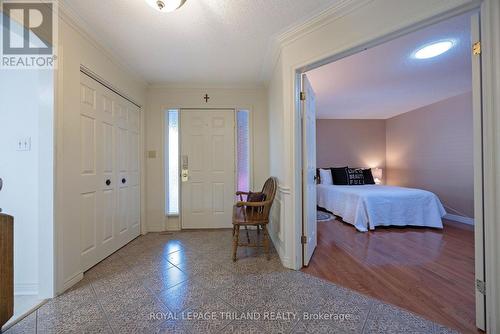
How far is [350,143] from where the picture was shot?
18.6 feet

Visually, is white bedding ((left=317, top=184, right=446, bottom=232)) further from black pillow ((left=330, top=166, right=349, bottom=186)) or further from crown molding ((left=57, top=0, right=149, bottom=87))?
crown molding ((left=57, top=0, right=149, bottom=87))

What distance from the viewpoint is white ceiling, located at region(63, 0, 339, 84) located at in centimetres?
169

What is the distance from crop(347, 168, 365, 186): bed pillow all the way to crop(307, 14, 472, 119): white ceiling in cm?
148

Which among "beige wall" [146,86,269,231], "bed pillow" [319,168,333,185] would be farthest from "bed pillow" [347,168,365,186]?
"beige wall" [146,86,269,231]

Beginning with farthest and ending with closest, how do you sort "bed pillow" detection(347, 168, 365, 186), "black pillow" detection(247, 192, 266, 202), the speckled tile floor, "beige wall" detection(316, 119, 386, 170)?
1. "beige wall" detection(316, 119, 386, 170)
2. "bed pillow" detection(347, 168, 365, 186)
3. "black pillow" detection(247, 192, 266, 202)
4. the speckled tile floor

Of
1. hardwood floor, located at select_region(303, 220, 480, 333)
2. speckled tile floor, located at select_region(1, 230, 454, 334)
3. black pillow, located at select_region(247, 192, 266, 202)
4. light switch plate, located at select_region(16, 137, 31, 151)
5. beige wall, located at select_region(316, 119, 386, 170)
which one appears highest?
beige wall, located at select_region(316, 119, 386, 170)

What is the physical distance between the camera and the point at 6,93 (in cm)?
170

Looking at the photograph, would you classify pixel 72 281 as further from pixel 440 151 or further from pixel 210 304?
pixel 440 151

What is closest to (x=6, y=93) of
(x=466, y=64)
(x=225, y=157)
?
(x=225, y=157)

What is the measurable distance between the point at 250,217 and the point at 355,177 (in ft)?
12.0

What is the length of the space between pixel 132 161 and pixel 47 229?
4.52 ft

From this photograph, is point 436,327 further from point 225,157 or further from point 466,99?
point 466,99

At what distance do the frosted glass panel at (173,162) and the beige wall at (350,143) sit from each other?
379 centimetres

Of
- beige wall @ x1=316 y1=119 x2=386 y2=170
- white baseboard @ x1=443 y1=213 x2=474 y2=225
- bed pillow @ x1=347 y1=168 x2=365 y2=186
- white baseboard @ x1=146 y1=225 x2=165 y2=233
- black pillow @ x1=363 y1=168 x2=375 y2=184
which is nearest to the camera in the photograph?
white baseboard @ x1=146 y1=225 x2=165 y2=233
